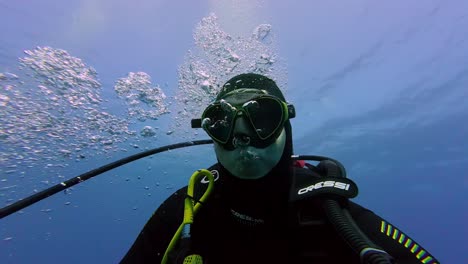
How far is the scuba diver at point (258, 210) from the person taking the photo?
2388 mm

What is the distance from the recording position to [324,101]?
21.8 metres

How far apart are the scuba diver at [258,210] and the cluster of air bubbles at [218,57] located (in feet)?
21.7

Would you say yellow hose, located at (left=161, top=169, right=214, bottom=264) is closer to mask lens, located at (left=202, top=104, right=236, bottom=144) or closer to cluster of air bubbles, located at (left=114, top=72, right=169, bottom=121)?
mask lens, located at (left=202, top=104, right=236, bottom=144)

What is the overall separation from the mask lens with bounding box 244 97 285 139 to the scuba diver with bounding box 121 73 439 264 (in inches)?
0.4

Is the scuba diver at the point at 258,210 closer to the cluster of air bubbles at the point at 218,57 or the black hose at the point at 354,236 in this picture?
the black hose at the point at 354,236

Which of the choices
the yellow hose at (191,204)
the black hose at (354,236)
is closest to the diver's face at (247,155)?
the yellow hose at (191,204)

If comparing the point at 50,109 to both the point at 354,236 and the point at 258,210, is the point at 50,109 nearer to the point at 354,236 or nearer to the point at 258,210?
the point at 258,210

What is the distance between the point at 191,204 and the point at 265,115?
115 centimetres

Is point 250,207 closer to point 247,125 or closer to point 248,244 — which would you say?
point 248,244

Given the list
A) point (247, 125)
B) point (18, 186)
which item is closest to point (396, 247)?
point (247, 125)

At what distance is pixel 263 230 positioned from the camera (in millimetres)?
2680

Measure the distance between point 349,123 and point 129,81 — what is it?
798 inches

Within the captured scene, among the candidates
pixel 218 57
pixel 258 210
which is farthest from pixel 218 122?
pixel 218 57

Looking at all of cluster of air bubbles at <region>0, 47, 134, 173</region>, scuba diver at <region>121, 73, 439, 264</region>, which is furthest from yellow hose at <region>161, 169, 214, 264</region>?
cluster of air bubbles at <region>0, 47, 134, 173</region>
